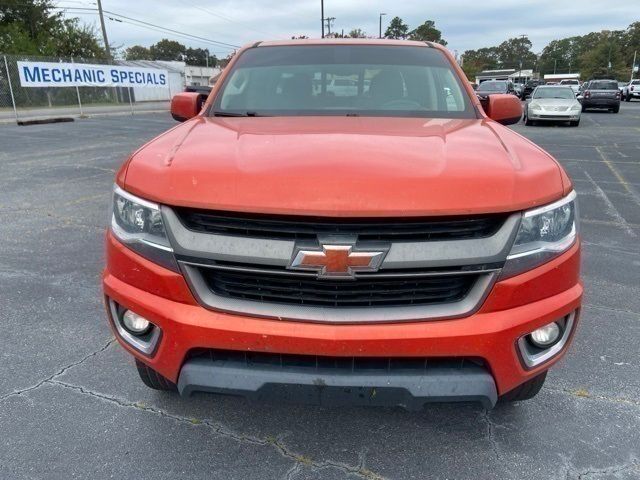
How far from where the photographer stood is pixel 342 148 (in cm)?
213

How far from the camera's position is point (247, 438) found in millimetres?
2406

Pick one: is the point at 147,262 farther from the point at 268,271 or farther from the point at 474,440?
the point at 474,440

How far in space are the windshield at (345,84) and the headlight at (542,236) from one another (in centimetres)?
123

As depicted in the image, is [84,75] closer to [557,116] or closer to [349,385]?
[557,116]

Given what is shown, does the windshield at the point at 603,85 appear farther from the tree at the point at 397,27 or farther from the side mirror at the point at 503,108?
the tree at the point at 397,27

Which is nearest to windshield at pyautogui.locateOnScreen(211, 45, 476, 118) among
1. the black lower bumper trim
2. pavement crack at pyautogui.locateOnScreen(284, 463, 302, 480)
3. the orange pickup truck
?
the orange pickup truck

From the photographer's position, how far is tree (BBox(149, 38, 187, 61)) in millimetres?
108625

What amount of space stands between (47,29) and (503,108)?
163 feet

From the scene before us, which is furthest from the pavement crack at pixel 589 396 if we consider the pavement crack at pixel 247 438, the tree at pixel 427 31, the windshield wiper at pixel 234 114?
the tree at pixel 427 31

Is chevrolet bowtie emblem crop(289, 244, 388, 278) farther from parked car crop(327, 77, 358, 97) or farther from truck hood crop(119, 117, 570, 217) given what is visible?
parked car crop(327, 77, 358, 97)

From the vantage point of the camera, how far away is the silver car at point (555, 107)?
18.5 meters

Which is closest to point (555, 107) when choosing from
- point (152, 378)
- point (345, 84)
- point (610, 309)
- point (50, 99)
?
point (610, 309)

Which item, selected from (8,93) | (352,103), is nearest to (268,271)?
(352,103)

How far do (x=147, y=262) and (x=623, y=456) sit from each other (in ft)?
7.17
